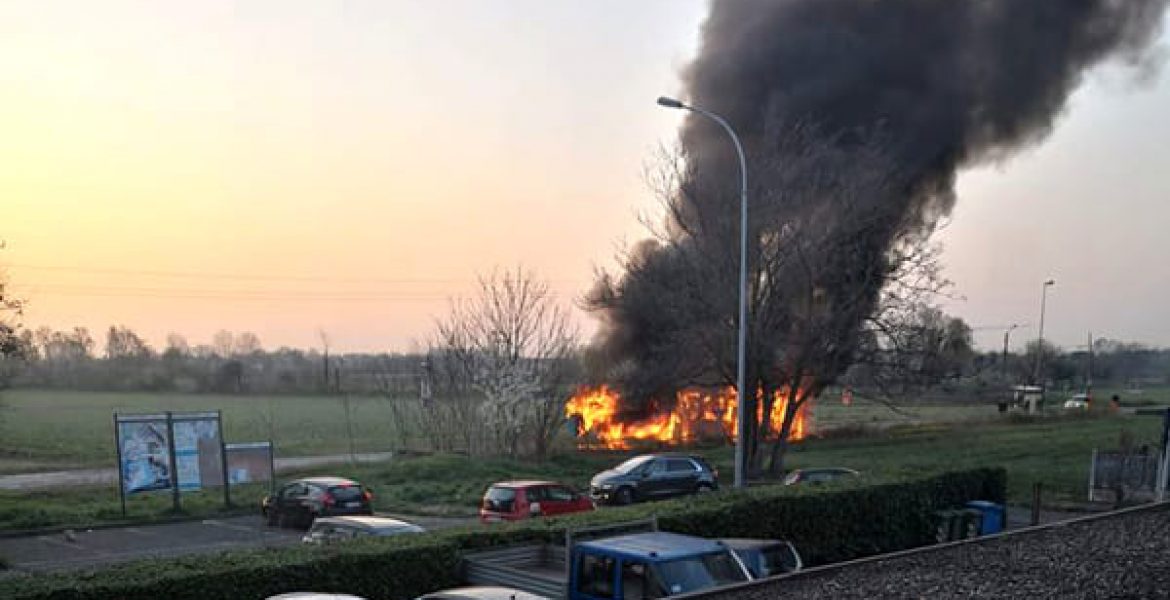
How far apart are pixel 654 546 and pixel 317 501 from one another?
11486 millimetres

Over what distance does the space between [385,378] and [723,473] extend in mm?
13550

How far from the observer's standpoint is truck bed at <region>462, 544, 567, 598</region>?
877cm

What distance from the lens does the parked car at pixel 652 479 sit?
69.6ft

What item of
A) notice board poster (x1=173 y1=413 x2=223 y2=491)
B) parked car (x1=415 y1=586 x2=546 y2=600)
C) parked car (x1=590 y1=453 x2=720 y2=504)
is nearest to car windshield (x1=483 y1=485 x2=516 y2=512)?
parked car (x1=590 y1=453 x2=720 y2=504)

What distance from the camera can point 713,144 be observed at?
34438 millimetres

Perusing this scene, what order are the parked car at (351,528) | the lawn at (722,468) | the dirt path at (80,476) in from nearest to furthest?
1. the parked car at (351,528)
2. the lawn at (722,468)
3. the dirt path at (80,476)

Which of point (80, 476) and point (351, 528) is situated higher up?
point (351, 528)

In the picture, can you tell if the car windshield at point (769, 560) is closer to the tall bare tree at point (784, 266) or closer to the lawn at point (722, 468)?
the lawn at point (722, 468)

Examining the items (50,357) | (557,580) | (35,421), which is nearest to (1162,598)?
(557,580)

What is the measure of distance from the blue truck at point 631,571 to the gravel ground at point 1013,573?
22.0 inches

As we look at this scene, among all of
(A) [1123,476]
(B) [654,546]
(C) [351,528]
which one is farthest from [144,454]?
(A) [1123,476]

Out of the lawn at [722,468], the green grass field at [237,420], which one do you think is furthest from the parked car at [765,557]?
the green grass field at [237,420]

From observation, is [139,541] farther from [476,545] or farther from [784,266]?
[784,266]

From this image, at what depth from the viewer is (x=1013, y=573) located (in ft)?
28.8
